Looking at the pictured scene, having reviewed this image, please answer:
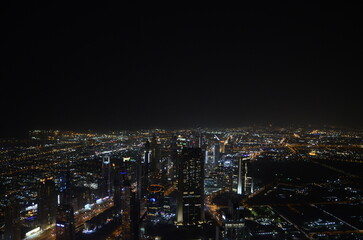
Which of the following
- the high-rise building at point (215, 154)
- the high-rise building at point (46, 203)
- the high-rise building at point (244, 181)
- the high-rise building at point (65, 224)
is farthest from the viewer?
the high-rise building at point (215, 154)

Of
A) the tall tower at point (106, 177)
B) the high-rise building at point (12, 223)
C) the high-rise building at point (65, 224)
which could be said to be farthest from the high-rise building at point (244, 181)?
the high-rise building at point (12, 223)

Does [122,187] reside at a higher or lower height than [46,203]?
higher

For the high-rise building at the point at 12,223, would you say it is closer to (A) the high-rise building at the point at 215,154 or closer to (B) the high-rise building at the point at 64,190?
(B) the high-rise building at the point at 64,190

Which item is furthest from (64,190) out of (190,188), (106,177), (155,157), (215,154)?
(215,154)

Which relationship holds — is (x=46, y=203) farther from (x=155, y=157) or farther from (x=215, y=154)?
(x=215, y=154)

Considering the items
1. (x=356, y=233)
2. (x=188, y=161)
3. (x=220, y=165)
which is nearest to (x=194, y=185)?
(x=188, y=161)

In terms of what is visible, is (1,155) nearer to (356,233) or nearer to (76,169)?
(76,169)
